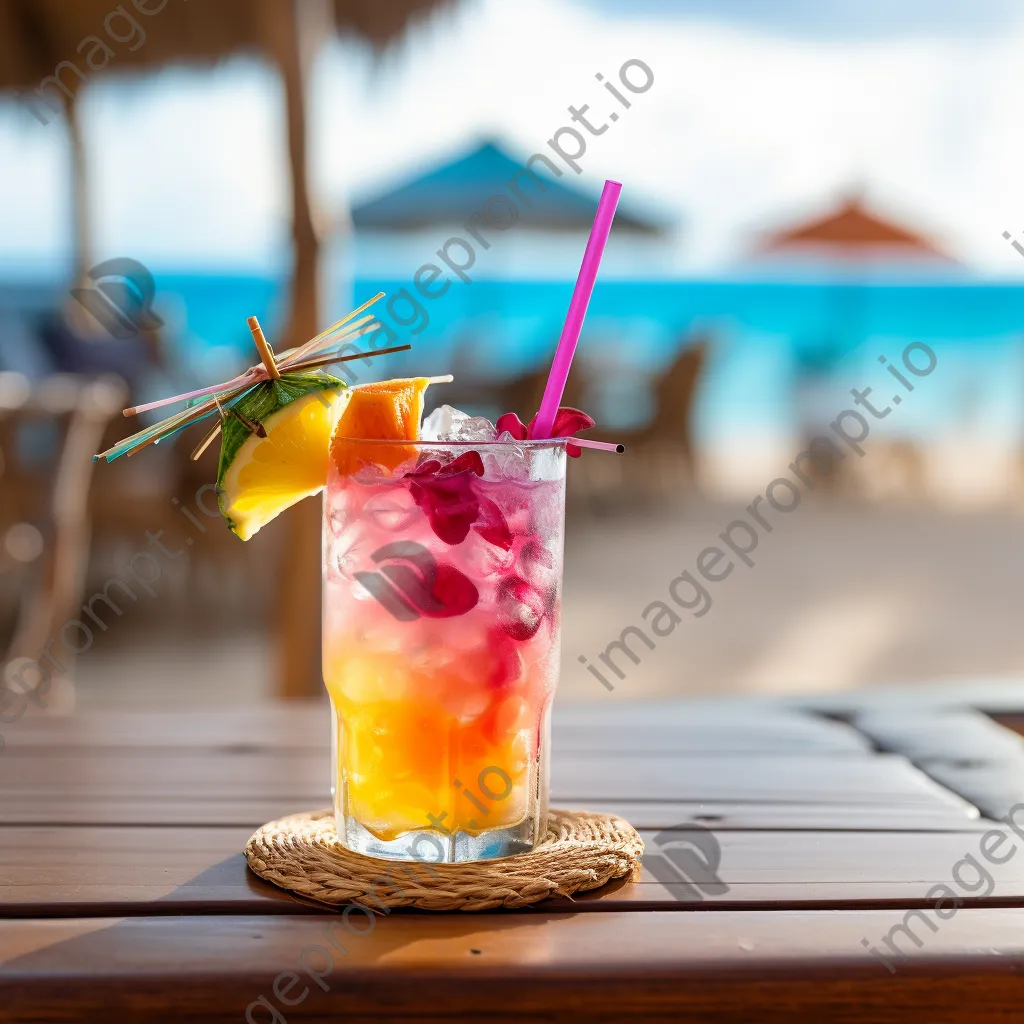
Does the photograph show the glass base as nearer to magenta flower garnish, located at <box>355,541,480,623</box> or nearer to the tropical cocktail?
the tropical cocktail

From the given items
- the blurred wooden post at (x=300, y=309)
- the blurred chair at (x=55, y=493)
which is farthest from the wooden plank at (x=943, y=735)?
the blurred chair at (x=55, y=493)

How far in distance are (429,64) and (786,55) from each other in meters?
19.3

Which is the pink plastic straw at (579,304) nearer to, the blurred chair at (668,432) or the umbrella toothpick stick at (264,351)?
the umbrella toothpick stick at (264,351)

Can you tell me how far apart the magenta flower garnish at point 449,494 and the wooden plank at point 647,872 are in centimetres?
20

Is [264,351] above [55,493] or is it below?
above

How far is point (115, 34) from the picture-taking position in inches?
208

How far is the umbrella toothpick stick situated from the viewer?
26.4 inches

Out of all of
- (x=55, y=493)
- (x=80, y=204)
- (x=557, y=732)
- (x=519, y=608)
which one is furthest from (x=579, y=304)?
(x=80, y=204)

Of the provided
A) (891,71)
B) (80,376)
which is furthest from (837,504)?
(891,71)

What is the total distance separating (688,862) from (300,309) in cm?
228

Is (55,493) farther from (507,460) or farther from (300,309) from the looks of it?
(507,460)

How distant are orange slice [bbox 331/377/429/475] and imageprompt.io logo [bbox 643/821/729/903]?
28cm

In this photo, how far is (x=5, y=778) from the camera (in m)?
0.87

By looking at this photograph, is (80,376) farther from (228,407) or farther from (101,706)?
(228,407)
